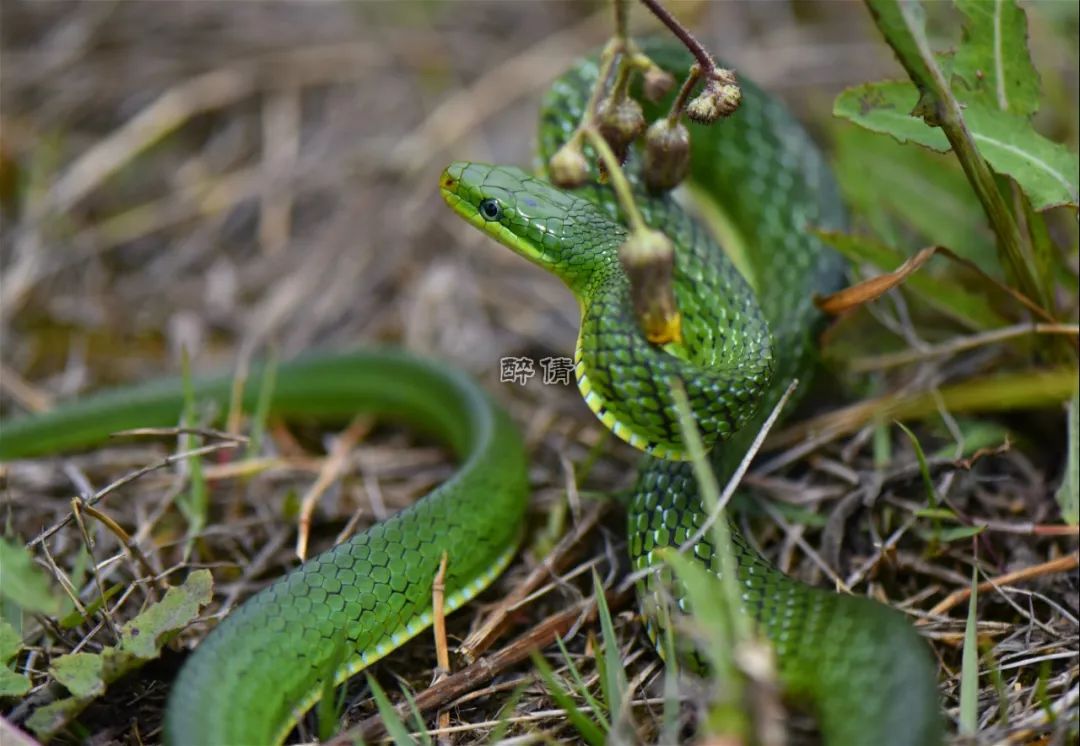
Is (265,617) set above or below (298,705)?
above

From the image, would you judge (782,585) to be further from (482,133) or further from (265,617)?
(482,133)

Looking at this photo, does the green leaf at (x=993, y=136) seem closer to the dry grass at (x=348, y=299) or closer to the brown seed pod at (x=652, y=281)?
the dry grass at (x=348, y=299)

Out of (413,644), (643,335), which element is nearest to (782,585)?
(643,335)

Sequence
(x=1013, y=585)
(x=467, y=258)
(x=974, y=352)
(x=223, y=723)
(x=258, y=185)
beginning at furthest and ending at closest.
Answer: (x=258, y=185), (x=467, y=258), (x=974, y=352), (x=1013, y=585), (x=223, y=723)

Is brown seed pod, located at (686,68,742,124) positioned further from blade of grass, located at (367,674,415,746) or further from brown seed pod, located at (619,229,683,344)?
blade of grass, located at (367,674,415,746)

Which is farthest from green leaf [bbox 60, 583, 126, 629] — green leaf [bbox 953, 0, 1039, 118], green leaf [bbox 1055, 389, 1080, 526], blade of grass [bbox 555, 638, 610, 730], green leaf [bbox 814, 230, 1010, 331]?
green leaf [bbox 953, 0, 1039, 118]

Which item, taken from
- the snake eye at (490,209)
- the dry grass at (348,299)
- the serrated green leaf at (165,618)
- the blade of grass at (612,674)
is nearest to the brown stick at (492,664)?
the dry grass at (348,299)

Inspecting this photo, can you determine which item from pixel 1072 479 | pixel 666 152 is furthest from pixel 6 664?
pixel 1072 479
